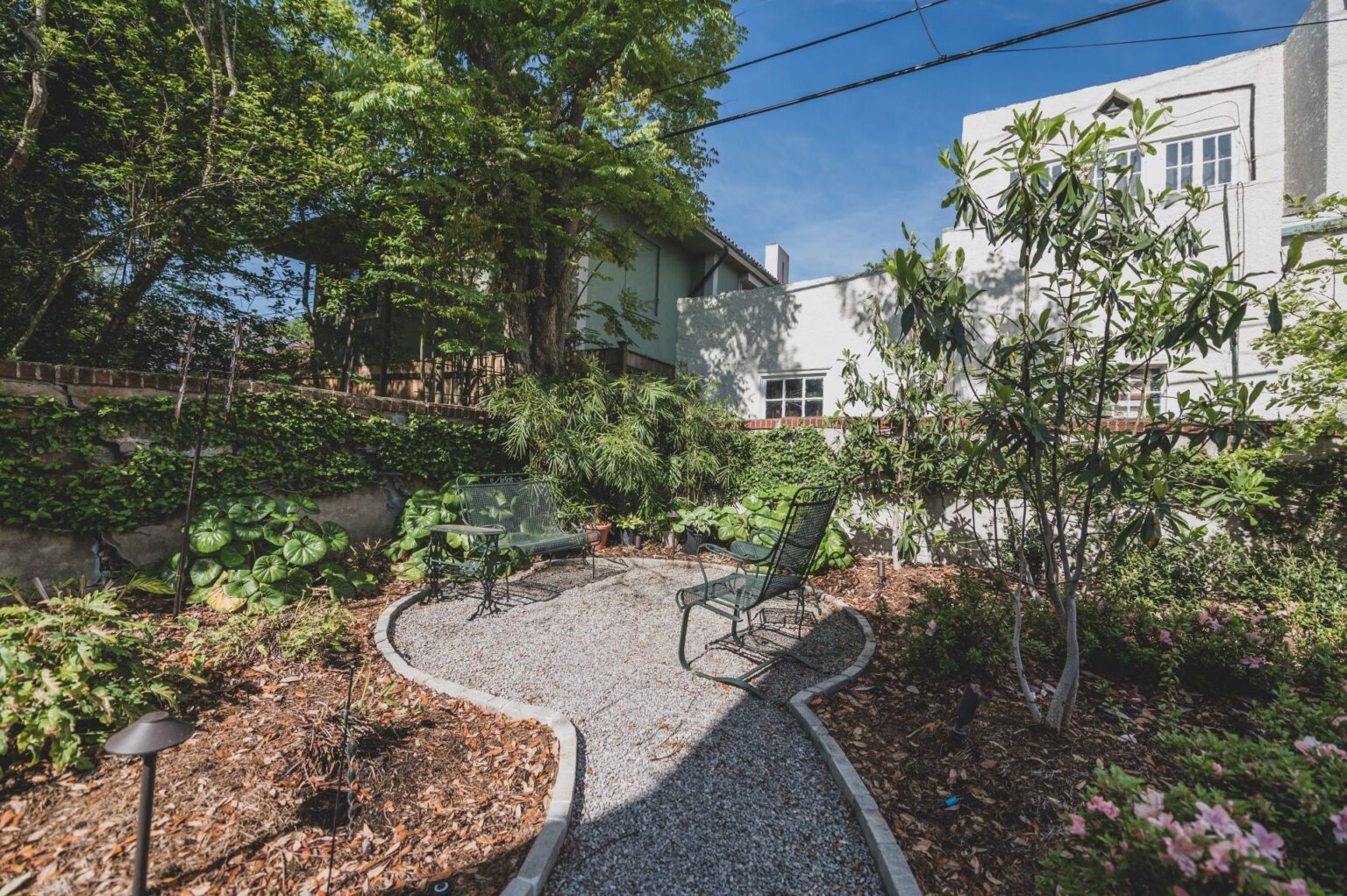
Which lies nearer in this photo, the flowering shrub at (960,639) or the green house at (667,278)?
the flowering shrub at (960,639)

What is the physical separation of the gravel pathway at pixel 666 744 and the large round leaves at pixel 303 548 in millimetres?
863

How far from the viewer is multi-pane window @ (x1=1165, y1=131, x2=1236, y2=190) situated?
321 inches

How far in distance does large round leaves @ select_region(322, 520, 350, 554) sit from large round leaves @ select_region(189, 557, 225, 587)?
729mm

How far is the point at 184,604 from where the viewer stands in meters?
3.96

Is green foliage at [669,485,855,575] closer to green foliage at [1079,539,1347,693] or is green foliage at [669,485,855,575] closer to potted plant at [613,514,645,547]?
potted plant at [613,514,645,547]

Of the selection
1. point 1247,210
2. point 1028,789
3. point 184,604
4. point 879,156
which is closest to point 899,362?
point 879,156

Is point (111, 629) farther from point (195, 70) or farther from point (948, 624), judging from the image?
point (195, 70)

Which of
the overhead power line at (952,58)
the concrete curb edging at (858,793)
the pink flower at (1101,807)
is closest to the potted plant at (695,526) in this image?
the concrete curb edging at (858,793)

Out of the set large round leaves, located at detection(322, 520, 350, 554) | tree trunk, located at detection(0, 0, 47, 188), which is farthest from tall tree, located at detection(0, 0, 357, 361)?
large round leaves, located at detection(322, 520, 350, 554)

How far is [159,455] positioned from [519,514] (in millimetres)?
2929

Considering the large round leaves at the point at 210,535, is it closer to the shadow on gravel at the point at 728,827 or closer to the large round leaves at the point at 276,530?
the large round leaves at the point at 276,530

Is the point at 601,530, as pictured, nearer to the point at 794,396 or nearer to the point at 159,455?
the point at 159,455

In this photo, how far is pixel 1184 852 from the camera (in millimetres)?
1182

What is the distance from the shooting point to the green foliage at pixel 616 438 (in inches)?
263
